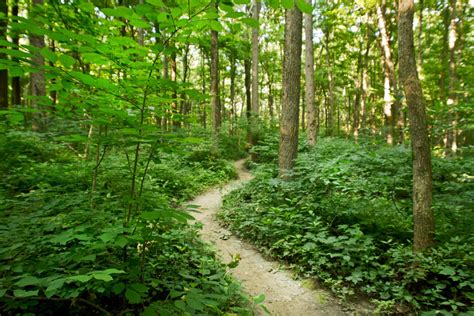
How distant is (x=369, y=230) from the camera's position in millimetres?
5016

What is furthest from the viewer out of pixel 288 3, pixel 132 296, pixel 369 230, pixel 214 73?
pixel 214 73

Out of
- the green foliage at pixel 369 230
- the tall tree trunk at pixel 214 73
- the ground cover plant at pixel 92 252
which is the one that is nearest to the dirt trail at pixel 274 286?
the green foliage at pixel 369 230

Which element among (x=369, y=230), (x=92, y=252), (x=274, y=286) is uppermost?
(x=92, y=252)

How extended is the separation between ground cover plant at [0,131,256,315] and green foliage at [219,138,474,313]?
1707mm

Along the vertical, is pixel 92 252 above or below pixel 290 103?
below

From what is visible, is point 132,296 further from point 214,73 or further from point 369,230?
point 214,73

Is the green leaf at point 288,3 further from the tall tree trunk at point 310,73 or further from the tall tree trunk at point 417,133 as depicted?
the tall tree trunk at point 310,73

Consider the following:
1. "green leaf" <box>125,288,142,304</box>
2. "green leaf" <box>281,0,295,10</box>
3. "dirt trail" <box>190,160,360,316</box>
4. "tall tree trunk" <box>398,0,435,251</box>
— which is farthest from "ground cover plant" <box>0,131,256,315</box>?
"tall tree trunk" <box>398,0,435,251</box>

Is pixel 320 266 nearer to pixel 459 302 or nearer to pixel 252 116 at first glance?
pixel 459 302

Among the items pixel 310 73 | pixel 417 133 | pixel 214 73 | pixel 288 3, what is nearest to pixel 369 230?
pixel 417 133

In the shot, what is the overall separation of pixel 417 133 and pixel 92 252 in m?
4.60

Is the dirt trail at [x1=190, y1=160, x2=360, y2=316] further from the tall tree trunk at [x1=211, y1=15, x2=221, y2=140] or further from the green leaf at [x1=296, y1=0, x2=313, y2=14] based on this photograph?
the tall tree trunk at [x1=211, y1=15, x2=221, y2=140]

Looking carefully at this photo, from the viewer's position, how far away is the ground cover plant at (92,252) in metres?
1.84

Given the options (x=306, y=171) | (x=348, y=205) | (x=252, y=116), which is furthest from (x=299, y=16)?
(x=252, y=116)
